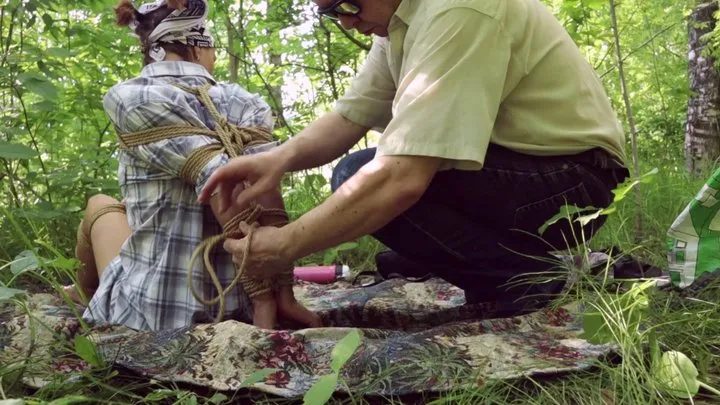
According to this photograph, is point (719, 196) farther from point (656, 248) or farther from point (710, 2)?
point (710, 2)

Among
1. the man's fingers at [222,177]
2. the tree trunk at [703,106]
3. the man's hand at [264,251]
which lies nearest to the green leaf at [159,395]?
the man's hand at [264,251]

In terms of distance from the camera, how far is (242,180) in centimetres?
190

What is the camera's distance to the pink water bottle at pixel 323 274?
2.83 metres

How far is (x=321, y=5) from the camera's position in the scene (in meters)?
1.82

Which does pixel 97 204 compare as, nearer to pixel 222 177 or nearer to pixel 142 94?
pixel 142 94

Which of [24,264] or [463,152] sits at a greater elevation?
[463,152]

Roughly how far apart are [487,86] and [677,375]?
72 centimetres

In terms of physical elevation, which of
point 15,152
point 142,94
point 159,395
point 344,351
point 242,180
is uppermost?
point 142,94

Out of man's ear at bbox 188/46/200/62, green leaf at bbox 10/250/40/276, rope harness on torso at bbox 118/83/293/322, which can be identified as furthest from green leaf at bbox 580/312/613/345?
man's ear at bbox 188/46/200/62

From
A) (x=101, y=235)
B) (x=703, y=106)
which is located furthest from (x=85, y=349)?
(x=703, y=106)

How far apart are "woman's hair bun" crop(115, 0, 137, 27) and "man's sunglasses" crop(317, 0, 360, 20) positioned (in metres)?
0.65

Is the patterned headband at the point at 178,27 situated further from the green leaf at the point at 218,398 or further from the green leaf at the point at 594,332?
the green leaf at the point at 594,332

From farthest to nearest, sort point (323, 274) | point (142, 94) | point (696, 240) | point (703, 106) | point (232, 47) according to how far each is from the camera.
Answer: point (232, 47) → point (703, 106) → point (323, 274) → point (142, 94) → point (696, 240)

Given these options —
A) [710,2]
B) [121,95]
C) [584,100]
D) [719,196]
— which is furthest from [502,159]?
[710,2]
